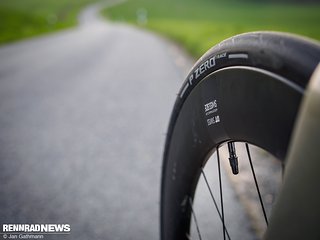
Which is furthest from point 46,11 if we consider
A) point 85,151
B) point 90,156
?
point 90,156

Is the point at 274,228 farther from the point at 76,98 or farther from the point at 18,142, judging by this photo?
the point at 76,98

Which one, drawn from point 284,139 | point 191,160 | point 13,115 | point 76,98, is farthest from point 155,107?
point 284,139

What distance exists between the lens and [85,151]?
316cm

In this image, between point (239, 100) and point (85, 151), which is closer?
point (239, 100)

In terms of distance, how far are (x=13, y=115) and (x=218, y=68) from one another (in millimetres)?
3871

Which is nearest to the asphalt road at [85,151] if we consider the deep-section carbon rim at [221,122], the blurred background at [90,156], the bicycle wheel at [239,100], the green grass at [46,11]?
the blurred background at [90,156]

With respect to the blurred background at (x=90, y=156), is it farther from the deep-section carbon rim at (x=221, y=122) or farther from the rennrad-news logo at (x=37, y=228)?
the deep-section carbon rim at (x=221, y=122)

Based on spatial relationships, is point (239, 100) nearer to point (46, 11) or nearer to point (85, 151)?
point (85, 151)

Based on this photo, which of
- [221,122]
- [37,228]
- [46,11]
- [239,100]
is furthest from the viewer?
[46,11]

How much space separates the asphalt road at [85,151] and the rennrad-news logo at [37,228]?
48 millimetres

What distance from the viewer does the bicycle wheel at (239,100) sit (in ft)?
2.17

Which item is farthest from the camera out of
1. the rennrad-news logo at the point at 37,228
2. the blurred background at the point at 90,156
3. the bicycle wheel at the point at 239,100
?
the blurred background at the point at 90,156

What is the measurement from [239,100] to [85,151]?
2.50 m

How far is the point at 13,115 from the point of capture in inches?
168
